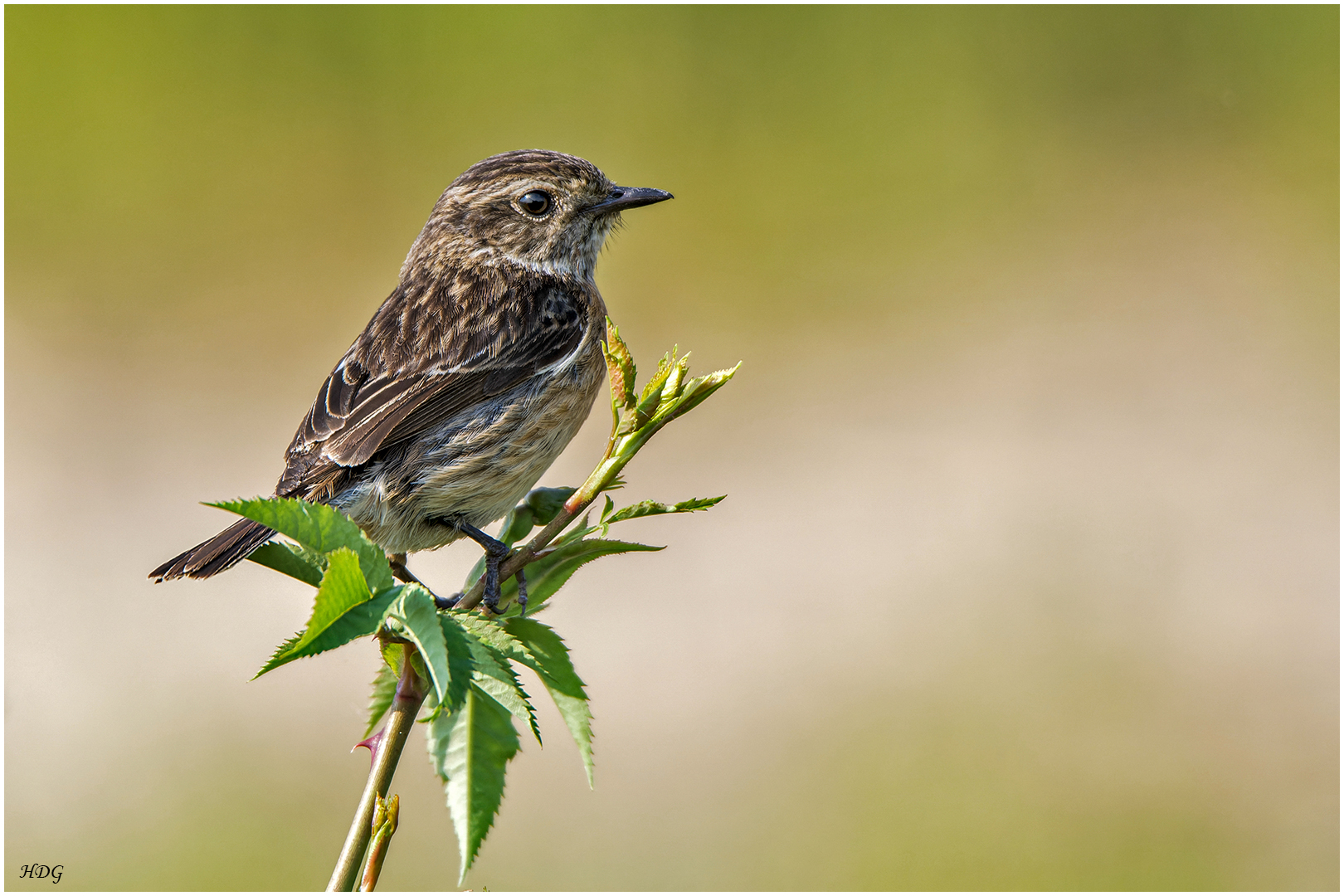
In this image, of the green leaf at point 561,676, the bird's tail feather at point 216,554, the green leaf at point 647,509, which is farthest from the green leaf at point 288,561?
the bird's tail feather at point 216,554

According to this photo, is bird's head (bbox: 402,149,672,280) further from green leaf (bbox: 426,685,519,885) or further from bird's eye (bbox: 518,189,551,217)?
green leaf (bbox: 426,685,519,885)

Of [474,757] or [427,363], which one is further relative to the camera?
[427,363]

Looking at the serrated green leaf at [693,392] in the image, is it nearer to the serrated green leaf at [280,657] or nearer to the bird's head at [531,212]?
the serrated green leaf at [280,657]

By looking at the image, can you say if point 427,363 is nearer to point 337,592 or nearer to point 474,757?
point 474,757

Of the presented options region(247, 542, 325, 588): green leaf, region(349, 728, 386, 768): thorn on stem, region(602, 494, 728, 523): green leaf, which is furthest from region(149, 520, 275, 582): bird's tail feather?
region(602, 494, 728, 523): green leaf

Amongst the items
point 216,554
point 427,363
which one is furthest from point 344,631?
point 427,363
